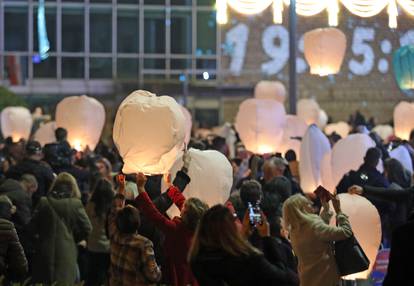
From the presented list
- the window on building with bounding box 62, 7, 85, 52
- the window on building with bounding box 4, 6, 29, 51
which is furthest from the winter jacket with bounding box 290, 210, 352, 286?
the window on building with bounding box 62, 7, 85, 52

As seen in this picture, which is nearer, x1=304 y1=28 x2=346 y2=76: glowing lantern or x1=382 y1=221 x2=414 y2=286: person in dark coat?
x1=382 y1=221 x2=414 y2=286: person in dark coat

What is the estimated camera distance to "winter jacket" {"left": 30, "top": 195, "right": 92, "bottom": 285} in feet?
37.1

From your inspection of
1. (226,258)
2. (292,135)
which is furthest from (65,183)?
(292,135)

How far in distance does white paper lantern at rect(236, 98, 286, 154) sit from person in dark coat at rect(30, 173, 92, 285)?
515 centimetres

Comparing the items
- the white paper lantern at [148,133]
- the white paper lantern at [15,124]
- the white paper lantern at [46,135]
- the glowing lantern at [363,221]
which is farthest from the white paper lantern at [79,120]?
the white paper lantern at [148,133]

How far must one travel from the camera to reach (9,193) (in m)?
11.9

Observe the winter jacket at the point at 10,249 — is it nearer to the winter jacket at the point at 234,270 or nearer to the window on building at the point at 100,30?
the winter jacket at the point at 234,270

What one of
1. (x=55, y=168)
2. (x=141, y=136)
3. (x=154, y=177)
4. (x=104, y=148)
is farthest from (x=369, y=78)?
(x=141, y=136)

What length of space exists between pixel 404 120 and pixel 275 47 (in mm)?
19115

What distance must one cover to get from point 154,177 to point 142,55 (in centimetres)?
2838

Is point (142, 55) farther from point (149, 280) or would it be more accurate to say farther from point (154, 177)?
point (149, 280)

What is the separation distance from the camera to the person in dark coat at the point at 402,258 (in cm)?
622

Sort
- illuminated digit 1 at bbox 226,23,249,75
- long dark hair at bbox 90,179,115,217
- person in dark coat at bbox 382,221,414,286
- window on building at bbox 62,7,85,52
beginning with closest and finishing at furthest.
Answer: person in dark coat at bbox 382,221,414,286
long dark hair at bbox 90,179,115,217
illuminated digit 1 at bbox 226,23,249,75
window on building at bbox 62,7,85,52

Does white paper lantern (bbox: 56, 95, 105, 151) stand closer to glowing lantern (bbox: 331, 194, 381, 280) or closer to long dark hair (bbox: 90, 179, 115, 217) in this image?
long dark hair (bbox: 90, 179, 115, 217)
